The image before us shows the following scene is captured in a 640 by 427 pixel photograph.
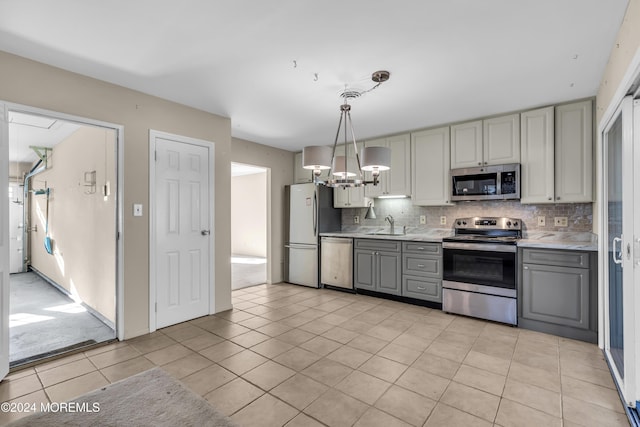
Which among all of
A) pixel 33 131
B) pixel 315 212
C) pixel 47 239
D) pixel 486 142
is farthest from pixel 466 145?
pixel 47 239

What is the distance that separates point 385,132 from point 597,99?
2.33 m

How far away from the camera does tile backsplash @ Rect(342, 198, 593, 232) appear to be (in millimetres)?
3449

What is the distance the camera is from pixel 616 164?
234cm

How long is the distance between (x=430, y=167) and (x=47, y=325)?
16.2 ft

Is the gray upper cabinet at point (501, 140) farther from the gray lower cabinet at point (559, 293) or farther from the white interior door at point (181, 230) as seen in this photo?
the white interior door at point (181, 230)

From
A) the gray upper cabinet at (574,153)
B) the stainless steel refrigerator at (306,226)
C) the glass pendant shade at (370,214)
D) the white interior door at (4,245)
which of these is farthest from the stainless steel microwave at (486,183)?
the white interior door at (4,245)

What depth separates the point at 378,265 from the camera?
443cm

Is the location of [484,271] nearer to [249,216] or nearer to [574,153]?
[574,153]

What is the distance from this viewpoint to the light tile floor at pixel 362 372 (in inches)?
74.8

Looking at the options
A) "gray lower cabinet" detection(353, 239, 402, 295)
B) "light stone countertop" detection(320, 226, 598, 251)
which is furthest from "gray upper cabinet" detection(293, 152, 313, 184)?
"gray lower cabinet" detection(353, 239, 402, 295)

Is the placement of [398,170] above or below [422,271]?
above

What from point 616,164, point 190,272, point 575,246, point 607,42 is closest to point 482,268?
point 575,246

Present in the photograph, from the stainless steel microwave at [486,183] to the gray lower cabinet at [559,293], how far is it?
30.4 inches

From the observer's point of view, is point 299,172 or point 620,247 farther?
point 299,172
